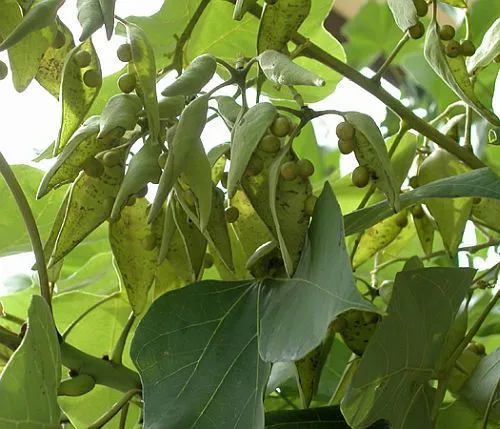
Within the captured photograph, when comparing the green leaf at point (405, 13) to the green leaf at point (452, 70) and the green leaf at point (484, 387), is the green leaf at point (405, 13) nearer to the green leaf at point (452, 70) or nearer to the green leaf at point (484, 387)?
the green leaf at point (452, 70)

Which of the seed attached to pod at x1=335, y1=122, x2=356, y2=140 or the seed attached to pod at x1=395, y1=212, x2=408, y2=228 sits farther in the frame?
the seed attached to pod at x1=395, y1=212, x2=408, y2=228

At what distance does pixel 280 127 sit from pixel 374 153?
0.11ft

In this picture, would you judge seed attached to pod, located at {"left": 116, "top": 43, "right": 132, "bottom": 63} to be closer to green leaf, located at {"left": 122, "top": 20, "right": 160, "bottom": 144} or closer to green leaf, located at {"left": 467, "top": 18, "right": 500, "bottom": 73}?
green leaf, located at {"left": 122, "top": 20, "right": 160, "bottom": 144}

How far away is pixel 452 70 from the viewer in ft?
1.20

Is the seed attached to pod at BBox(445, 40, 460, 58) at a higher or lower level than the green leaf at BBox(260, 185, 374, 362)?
higher

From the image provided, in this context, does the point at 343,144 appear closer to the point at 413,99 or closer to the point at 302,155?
the point at 302,155

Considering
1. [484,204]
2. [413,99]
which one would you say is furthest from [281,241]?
[413,99]

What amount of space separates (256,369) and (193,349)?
26 mm

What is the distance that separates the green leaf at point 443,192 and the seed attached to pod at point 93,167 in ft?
0.28

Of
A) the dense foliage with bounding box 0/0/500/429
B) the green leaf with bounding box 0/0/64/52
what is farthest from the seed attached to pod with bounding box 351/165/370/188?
the green leaf with bounding box 0/0/64/52

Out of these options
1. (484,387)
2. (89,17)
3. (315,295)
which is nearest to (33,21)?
(89,17)

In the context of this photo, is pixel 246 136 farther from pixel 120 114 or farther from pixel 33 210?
pixel 33 210

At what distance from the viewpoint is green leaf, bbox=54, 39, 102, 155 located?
33 cm

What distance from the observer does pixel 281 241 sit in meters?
0.31
